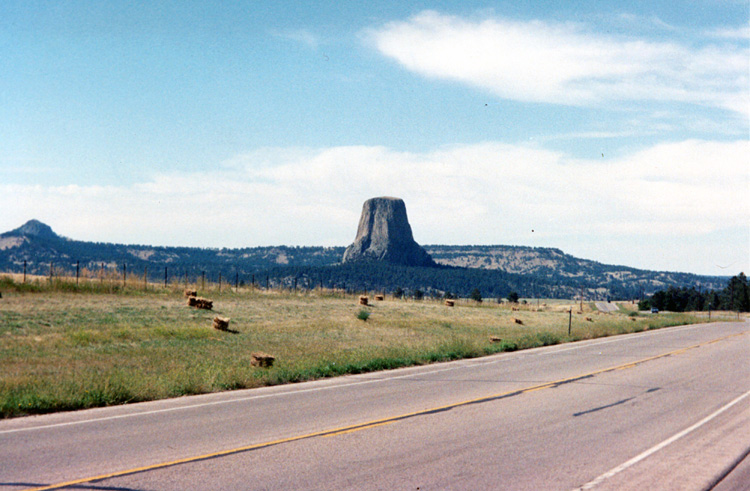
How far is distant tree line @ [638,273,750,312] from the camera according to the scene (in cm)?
14538

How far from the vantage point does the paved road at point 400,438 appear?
700 centimetres

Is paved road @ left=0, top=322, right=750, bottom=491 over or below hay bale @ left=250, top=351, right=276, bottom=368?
over

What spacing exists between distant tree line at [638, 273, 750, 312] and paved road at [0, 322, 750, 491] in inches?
5862

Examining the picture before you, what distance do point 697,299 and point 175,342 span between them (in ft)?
523

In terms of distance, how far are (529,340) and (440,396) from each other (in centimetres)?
1692

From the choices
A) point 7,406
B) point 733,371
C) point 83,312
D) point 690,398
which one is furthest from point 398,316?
point 7,406

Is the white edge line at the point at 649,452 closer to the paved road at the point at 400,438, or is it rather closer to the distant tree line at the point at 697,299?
the paved road at the point at 400,438

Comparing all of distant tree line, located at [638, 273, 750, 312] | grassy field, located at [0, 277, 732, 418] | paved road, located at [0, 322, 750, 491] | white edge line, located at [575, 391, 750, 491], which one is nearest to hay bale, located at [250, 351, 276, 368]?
grassy field, located at [0, 277, 732, 418]

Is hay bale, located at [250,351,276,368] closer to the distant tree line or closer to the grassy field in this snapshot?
the grassy field

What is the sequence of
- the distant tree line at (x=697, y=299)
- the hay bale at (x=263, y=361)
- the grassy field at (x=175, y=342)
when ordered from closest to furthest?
the grassy field at (x=175, y=342)
the hay bale at (x=263, y=361)
the distant tree line at (x=697, y=299)

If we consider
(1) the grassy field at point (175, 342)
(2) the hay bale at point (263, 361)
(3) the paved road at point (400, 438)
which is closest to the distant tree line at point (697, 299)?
(1) the grassy field at point (175, 342)

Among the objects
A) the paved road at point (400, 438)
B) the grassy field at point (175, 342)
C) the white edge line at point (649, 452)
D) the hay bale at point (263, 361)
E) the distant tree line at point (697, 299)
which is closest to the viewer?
the paved road at point (400, 438)

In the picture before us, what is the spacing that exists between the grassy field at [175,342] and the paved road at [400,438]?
131 centimetres

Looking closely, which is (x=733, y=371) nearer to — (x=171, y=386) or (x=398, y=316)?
(x=171, y=386)
